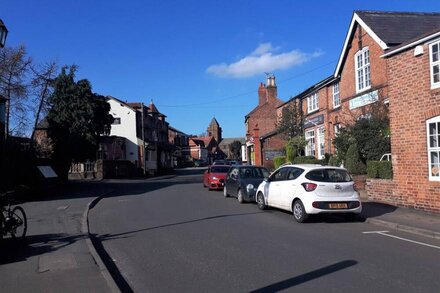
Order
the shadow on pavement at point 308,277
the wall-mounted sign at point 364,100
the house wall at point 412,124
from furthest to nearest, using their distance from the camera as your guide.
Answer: the wall-mounted sign at point 364,100
the house wall at point 412,124
the shadow on pavement at point 308,277

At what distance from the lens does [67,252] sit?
29.7 feet

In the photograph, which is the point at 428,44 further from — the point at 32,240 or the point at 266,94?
the point at 266,94

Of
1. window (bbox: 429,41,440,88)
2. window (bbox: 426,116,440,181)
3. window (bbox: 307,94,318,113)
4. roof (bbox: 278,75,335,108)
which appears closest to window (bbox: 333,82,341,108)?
roof (bbox: 278,75,335,108)

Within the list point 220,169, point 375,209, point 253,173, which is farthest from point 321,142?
point 375,209

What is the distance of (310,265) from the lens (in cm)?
768

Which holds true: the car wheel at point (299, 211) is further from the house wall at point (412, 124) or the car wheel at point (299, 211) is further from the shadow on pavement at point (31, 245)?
the shadow on pavement at point (31, 245)

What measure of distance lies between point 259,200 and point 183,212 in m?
2.64

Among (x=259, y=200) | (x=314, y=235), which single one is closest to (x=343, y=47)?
(x=259, y=200)

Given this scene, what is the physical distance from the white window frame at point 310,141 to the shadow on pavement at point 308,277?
87.6 feet

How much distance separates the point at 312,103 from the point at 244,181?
17524mm

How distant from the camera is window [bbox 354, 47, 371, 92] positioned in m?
24.1

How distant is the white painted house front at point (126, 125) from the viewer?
56.8 meters

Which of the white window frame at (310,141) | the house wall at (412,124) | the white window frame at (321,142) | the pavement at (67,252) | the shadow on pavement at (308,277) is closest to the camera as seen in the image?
the shadow on pavement at (308,277)

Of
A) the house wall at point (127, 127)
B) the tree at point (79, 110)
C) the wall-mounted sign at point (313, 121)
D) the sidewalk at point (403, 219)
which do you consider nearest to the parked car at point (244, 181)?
the sidewalk at point (403, 219)
